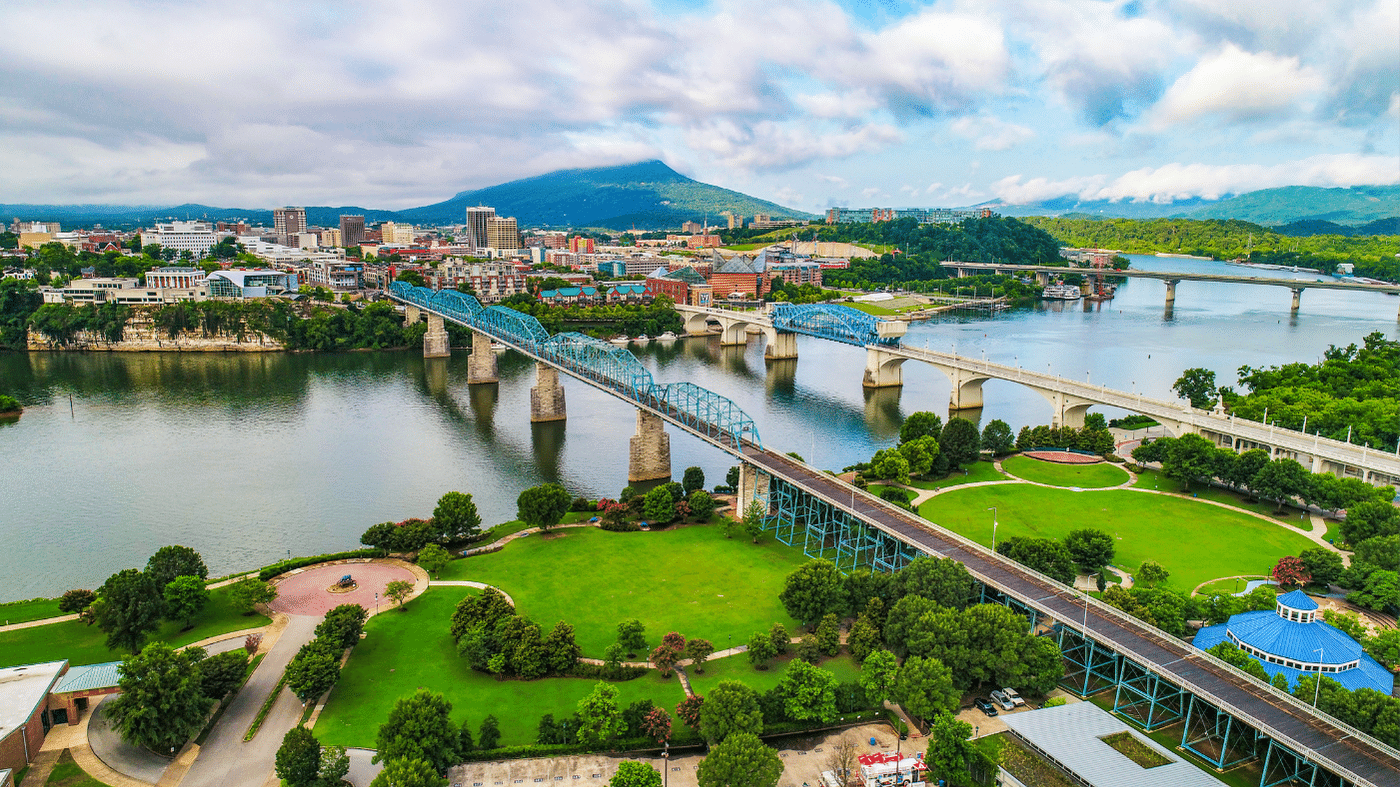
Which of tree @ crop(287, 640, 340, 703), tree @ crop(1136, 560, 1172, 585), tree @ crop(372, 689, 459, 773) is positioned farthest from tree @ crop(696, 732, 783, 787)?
tree @ crop(1136, 560, 1172, 585)

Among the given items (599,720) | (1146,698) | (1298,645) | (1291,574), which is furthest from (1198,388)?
(599,720)

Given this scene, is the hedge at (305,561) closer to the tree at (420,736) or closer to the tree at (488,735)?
the tree at (420,736)

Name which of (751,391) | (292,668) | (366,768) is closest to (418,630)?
(292,668)

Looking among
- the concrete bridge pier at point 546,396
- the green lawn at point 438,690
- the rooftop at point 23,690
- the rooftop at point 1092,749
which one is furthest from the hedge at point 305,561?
the rooftop at point 1092,749

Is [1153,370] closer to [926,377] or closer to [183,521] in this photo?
[926,377]

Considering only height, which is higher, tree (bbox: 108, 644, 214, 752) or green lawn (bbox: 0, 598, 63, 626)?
tree (bbox: 108, 644, 214, 752)

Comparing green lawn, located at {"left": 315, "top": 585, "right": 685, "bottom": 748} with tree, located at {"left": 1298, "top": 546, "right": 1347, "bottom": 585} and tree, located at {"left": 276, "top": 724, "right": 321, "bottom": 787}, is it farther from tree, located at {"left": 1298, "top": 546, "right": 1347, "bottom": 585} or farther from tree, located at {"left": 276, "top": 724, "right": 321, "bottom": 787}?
tree, located at {"left": 1298, "top": 546, "right": 1347, "bottom": 585}
